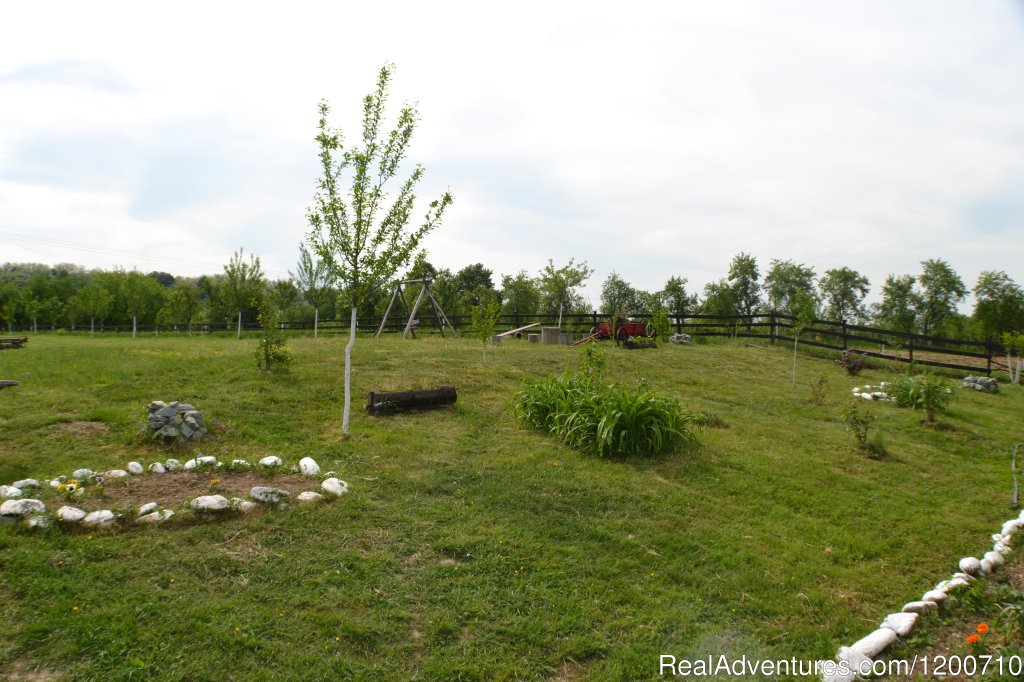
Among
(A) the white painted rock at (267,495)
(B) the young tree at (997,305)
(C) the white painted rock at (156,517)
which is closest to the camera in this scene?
(C) the white painted rock at (156,517)

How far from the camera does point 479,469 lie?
273 inches

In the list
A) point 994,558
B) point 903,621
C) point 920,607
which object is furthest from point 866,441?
point 903,621

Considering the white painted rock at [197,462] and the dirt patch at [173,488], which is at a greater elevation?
the white painted rock at [197,462]

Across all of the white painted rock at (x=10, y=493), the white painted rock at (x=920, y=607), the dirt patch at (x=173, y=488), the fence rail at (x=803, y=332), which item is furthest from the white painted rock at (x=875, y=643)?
the fence rail at (x=803, y=332)

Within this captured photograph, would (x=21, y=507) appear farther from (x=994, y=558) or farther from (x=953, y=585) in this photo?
(x=994, y=558)

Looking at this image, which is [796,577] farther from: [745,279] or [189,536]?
[745,279]

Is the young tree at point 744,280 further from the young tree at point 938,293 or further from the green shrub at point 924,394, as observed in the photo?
the green shrub at point 924,394

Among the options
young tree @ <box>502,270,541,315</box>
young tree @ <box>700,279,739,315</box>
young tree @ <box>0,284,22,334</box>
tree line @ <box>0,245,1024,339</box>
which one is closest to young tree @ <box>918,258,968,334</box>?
tree line @ <box>0,245,1024,339</box>

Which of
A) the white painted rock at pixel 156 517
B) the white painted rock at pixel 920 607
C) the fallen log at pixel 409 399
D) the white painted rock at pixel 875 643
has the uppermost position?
the fallen log at pixel 409 399

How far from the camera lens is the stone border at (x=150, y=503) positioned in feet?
15.3

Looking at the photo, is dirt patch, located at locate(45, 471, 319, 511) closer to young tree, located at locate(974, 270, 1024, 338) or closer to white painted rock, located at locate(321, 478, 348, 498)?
white painted rock, located at locate(321, 478, 348, 498)

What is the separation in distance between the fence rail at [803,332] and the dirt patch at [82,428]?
50.6ft

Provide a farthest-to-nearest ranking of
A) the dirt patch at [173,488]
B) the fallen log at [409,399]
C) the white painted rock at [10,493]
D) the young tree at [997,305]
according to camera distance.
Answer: the young tree at [997,305]
the fallen log at [409,399]
the dirt patch at [173,488]
the white painted rock at [10,493]

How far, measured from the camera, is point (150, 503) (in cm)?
510
